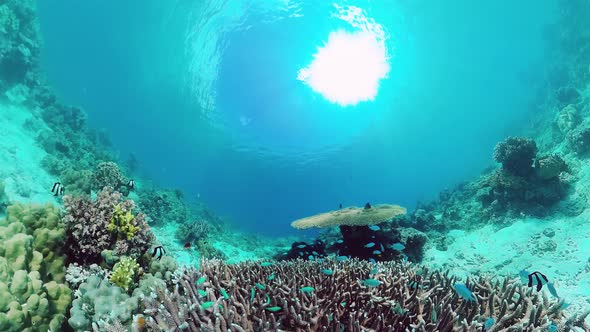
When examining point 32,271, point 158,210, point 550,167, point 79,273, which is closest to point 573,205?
point 550,167

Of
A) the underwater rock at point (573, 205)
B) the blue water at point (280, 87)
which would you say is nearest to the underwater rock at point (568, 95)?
the underwater rock at point (573, 205)

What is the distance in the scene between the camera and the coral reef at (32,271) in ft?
11.4

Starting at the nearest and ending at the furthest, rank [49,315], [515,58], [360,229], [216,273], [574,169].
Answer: [49,315] → [216,273] → [360,229] → [574,169] → [515,58]

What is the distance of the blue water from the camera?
38.7 m

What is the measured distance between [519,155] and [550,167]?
46.2 inches

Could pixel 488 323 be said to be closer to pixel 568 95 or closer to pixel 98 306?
pixel 98 306

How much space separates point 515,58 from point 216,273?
61.8 m

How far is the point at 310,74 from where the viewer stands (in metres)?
43.1

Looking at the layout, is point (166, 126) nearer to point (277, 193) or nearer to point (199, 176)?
point (199, 176)

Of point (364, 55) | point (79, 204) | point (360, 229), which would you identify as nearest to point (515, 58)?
point (364, 55)

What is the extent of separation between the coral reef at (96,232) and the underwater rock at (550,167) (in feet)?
45.7

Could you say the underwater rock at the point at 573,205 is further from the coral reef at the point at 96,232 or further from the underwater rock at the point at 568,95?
the underwater rock at the point at 568,95

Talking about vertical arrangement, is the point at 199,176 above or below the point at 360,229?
above

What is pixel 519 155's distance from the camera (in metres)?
13.0
